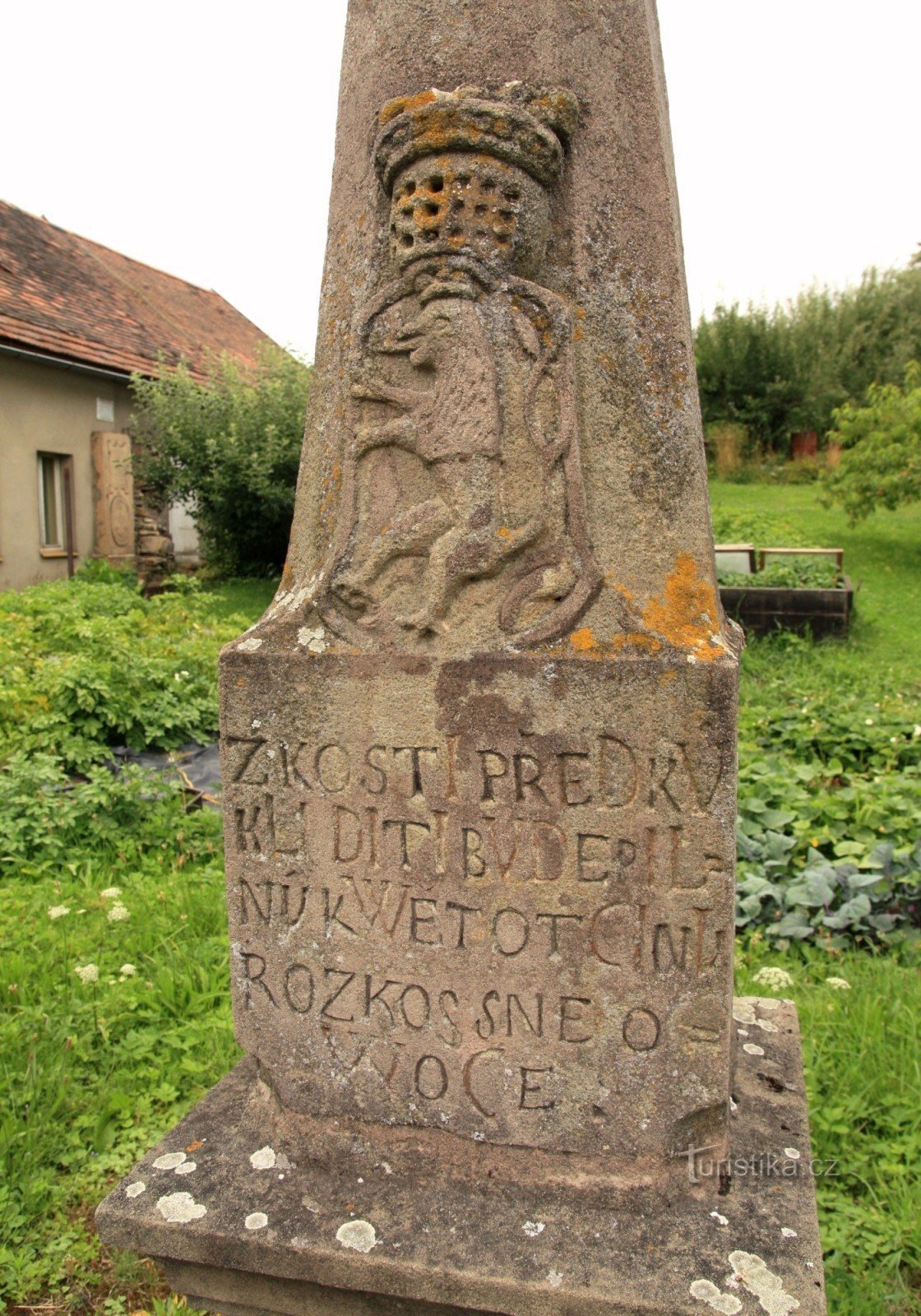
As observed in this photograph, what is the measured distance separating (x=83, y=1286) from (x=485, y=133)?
2.62 metres

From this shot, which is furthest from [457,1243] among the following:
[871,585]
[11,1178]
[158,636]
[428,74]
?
[871,585]

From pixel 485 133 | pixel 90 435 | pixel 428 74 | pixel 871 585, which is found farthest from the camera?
pixel 90 435

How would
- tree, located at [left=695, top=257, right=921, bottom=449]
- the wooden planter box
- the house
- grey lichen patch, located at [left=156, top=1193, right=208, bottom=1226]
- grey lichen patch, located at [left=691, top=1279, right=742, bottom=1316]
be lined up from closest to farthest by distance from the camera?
grey lichen patch, located at [left=691, top=1279, right=742, bottom=1316]
grey lichen patch, located at [left=156, top=1193, right=208, bottom=1226]
the wooden planter box
the house
tree, located at [left=695, top=257, right=921, bottom=449]

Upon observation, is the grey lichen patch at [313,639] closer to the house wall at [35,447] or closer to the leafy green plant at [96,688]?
the leafy green plant at [96,688]

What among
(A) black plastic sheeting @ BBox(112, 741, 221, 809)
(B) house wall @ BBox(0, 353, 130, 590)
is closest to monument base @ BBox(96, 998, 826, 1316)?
(A) black plastic sheeting @ BBox(112, 741, 221, 809)

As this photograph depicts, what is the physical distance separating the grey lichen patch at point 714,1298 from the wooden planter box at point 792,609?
307 inches

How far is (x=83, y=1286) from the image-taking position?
7.70 ft

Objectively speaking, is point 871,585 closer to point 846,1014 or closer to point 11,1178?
point 846,1014

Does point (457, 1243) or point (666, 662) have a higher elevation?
point (666, 662)

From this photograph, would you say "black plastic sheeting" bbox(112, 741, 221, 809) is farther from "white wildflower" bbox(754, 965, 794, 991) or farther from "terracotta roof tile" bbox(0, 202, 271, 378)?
"terracotta roof tile" bbox(0, 202, 271, 378)

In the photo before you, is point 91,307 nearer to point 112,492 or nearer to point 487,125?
point 112,492

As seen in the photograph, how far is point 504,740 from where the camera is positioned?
1755 millimetres

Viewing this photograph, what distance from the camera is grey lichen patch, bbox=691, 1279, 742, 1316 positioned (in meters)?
1.58

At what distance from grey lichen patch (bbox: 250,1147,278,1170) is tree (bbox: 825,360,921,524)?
38.6 ft
